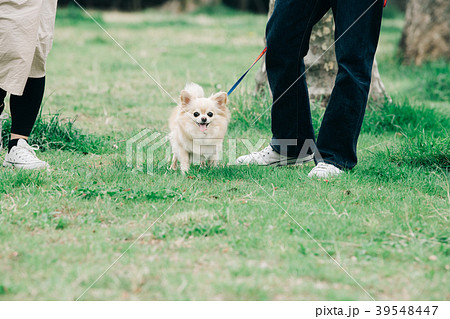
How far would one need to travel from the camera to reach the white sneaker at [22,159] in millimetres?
3102

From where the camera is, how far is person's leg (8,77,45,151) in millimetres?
3170

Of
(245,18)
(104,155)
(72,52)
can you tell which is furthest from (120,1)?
(104,155)

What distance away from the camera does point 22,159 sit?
312cm

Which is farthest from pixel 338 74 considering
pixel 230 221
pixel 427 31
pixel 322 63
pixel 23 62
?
pixel 427 31

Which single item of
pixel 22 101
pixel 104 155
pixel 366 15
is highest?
pixel 366 15

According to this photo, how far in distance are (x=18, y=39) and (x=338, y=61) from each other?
1.80 m

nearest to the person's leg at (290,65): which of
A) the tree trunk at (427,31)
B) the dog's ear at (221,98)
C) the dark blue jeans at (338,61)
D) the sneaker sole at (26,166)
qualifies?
the dark blue jeans at (338,61)

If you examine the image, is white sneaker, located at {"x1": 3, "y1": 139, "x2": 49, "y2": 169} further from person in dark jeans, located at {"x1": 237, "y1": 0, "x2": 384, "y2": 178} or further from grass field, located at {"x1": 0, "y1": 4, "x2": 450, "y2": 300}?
person in dark jeans, located at {"x1": 237, "y1": 0, "x2": 384, "y2": 178}

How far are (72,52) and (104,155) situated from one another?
4.87 meters

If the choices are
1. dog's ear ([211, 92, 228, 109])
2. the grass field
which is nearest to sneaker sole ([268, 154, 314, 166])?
the grass field

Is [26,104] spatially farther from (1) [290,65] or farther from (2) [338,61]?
(2) [338,61]

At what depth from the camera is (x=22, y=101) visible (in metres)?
3.17

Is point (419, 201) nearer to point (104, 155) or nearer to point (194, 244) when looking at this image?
point (194, 244)

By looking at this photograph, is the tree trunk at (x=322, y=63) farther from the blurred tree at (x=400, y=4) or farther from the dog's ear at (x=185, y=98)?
the blurred tree at (x=400, y=4)
